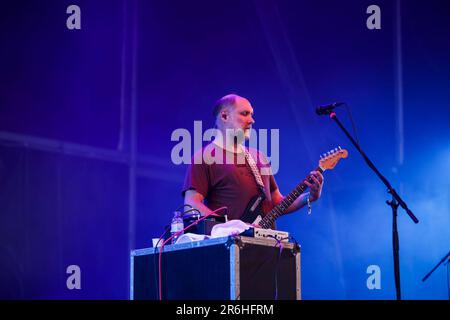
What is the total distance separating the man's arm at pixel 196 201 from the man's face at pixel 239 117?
1.94 feet

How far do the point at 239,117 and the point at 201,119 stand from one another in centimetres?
114

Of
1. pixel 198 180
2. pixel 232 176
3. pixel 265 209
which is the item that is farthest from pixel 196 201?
pixel 265 209

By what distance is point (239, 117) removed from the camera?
430 centimetres

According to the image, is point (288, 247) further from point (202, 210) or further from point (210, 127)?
point (210, 127)

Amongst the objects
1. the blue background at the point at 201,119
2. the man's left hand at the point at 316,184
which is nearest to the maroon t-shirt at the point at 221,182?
the man's left hand at the point at 316,184

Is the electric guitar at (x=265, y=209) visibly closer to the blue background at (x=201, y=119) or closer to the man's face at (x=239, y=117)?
the man's face at (x=239, y=117)

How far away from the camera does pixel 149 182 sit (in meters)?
5.21

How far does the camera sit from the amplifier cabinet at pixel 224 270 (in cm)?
294

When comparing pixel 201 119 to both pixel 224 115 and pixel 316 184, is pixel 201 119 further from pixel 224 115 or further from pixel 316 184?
pixel 316 184

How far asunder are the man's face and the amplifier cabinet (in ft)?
4.02

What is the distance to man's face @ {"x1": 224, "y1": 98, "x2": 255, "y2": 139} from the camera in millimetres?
4293

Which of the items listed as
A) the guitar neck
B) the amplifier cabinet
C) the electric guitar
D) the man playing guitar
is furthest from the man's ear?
the amplifier cabinet

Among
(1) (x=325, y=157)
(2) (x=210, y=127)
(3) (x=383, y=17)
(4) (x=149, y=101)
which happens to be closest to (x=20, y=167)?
(4) (x=149, y=101)

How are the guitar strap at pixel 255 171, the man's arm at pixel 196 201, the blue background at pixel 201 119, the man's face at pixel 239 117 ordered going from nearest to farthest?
the man's arm at pixel 196 201 < the guitar strap at pixel 255 171 < the man's face at pixel 239 117 < the blue background at pixel 201 119
